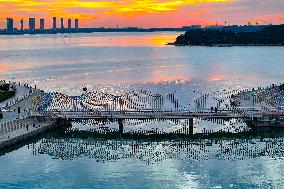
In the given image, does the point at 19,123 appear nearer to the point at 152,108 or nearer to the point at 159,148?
the point at 159,148

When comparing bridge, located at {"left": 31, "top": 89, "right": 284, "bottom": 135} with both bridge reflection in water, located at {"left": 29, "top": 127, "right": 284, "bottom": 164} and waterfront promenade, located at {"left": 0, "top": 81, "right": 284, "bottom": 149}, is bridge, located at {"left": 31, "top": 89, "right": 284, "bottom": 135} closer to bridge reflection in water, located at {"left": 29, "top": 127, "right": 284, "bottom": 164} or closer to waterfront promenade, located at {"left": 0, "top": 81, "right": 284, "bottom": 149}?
waterfront promenade, located at {"left": 0, "top": 81, "right": 284, "bottom": 149}

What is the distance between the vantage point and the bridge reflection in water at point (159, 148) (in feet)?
178

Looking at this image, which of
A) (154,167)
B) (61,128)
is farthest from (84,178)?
(61,128)

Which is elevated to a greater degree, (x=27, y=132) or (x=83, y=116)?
(x=83, y=116)

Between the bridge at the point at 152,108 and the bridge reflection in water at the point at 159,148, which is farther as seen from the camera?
the bridge at the point at 152,108

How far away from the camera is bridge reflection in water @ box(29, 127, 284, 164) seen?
54.3 m

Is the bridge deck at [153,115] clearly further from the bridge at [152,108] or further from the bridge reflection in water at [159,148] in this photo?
the bridge reflection in water at [159,148]

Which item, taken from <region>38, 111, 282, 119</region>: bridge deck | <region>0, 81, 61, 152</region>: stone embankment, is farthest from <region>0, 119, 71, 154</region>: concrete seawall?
<region>38, 111, 282, 119</region>: bridge deck

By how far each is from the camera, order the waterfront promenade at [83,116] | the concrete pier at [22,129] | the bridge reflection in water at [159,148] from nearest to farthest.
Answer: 1. the bridge reflection in water at [159,148]
2. the concrete pier at [22,129]
3. the waterfront promenade at [83,116]

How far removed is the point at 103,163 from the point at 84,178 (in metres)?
4.90

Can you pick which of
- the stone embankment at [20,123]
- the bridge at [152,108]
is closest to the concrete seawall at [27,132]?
the stone embankment at [20,123]

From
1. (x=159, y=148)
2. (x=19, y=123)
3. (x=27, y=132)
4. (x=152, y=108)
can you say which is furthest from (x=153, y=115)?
(x=19, y=123)

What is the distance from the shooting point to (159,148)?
57.8 meters

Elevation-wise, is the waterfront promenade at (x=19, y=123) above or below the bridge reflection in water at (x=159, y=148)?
above
